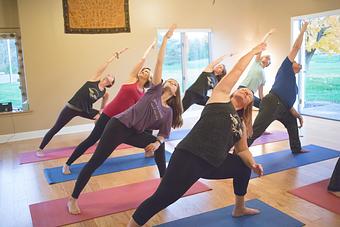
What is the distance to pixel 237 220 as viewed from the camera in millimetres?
2416

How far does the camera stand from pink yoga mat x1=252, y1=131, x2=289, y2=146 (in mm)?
4637

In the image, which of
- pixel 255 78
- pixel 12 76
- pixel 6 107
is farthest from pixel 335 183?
pixel 12 76

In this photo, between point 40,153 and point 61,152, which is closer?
point 40,153

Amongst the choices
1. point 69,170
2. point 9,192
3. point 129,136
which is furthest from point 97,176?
point 129,136

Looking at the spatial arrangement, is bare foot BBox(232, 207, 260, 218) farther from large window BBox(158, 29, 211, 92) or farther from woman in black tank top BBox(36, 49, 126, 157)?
large window BBox(158, 29, 211, 92)

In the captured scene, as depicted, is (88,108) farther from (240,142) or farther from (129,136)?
(240,142)

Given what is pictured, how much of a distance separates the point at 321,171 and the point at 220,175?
1.70 meters

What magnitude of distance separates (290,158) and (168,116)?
190 cm

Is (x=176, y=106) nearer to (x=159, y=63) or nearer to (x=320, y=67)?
(x=159, y=63)

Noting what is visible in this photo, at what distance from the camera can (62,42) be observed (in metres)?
5.66

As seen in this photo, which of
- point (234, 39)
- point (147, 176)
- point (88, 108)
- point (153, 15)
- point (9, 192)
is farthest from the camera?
point (234, 39)

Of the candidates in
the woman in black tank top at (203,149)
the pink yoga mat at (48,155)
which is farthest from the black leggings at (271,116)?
the pink yoga mat at (48,155)

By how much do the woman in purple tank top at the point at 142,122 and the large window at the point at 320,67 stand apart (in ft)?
14.9

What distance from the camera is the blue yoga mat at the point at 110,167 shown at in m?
3.53
